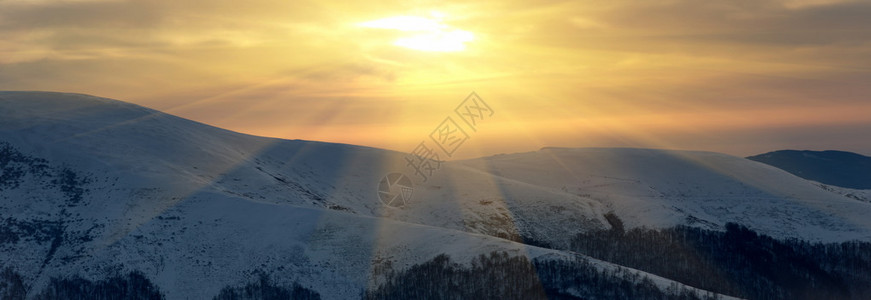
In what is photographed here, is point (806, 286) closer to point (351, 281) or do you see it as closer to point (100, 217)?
point (351, 281)

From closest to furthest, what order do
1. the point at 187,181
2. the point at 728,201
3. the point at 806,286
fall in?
the point at 187,181 → the point at 806,286 → the point at 728,201

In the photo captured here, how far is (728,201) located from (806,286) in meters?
34.7

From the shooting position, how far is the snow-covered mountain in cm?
11138

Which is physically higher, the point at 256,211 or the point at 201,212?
the point at 256,211

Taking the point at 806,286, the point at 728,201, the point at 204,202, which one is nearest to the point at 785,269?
the point at 806,286

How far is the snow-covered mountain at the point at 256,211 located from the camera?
365 feet

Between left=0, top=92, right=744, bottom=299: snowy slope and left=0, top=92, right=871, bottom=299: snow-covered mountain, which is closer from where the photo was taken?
left=0, top=92, right=744, bottom=299: snowy slope

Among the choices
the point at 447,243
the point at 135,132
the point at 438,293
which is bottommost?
the point at 438,293

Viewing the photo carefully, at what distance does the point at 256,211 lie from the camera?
125062 mm

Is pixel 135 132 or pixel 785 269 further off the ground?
pixel 135 132

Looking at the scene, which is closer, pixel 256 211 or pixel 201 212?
pixel 201 212

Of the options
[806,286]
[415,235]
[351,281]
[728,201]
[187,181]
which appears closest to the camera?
[351,281]

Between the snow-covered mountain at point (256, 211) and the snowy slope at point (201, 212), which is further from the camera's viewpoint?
the snow-covered mountain at point (256, 211)

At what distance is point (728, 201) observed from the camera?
191m
